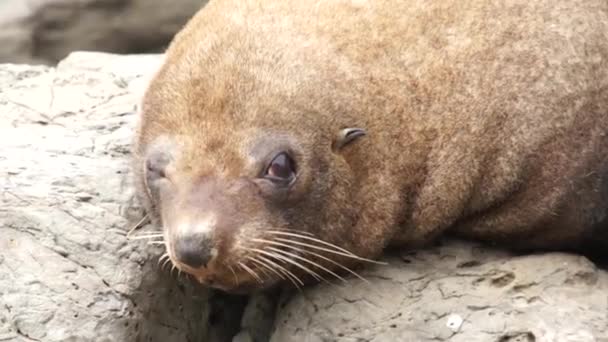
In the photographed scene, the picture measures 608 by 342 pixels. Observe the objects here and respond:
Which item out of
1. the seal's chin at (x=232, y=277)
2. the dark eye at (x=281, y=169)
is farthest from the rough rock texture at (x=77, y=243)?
the dark eye at (x=281, y=169)

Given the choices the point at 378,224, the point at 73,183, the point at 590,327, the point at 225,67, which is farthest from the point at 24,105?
the point at 590,327

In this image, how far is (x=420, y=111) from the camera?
18.5 ft

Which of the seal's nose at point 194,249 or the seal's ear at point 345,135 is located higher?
the seal's ear at point 345,135

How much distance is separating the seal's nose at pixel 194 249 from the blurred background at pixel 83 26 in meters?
4.46

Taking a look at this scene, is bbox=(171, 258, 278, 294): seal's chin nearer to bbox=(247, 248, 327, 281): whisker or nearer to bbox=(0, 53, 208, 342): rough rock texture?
bbox=(247, 248, 327, 281): whisker

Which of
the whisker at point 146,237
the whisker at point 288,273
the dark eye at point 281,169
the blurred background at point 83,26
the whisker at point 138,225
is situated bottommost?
the whisker at point 288,273

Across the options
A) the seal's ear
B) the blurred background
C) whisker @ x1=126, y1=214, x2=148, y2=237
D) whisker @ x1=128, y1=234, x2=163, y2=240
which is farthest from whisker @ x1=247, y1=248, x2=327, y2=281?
the blurred background

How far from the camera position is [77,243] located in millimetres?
5707

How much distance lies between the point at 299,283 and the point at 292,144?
0.73 meters

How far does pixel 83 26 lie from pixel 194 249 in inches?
179

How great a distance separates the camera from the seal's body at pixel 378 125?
5.25 m

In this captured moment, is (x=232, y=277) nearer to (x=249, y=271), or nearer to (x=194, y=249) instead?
(x=249, y=271)

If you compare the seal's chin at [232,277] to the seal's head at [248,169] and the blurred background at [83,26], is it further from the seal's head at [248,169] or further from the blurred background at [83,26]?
the blurred background at [83,26]

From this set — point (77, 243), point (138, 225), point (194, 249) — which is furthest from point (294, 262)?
point (77, 243)
